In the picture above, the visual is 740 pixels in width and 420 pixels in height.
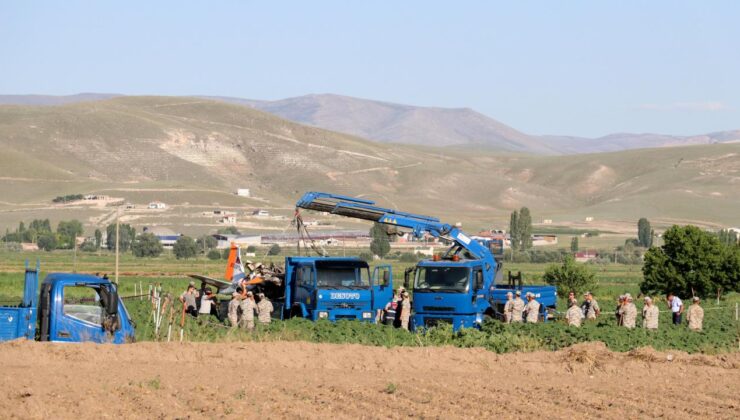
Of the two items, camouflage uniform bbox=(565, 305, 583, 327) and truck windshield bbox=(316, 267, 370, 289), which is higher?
truck windshield bbox=(316, 267, 370, 289)

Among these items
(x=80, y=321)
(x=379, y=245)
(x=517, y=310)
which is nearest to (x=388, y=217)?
(x=517, y=310)

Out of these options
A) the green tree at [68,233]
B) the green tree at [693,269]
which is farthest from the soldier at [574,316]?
the green tree at [68,233]

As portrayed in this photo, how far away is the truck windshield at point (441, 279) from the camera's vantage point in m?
29.8

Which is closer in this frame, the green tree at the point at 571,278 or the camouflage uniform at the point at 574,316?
the camouflage uniform at the point at 574,316

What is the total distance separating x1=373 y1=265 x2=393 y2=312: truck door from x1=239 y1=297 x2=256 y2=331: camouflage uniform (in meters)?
4.47

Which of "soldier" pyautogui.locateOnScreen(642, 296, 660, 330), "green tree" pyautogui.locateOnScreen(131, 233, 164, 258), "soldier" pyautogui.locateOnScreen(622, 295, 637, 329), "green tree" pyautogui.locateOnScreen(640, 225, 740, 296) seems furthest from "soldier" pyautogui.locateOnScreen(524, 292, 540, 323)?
"green tree" pyautogui.locateOnScreen(131, 233, 164, 258)

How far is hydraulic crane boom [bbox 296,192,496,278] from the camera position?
32812 millimetres

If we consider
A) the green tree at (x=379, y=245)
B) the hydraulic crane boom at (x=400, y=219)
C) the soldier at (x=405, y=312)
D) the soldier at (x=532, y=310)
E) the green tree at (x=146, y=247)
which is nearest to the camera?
the soldier at (x=405, y=312)

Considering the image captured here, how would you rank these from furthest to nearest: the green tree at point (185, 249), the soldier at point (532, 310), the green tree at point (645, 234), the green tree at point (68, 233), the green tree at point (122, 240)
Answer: the green tree at point (645, 234)
the green tree at point (68, 233)
the green tree at point (122, 240)
the green tree at point (185, 249)
the soldier at point (532, 310)

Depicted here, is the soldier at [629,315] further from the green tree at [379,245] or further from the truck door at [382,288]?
the green tree at [379,245]

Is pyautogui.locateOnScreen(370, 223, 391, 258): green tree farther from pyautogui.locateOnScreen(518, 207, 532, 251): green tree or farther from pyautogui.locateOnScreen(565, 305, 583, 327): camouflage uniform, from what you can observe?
pyautogui.locateOnScreen(565, 305, 583, 327): camouflage uniform

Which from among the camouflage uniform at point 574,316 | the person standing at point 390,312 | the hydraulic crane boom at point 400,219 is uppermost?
the hydraulic crane boom at point 400,219

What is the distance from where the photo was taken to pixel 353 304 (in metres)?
29.8

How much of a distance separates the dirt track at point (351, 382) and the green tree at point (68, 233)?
9942 centimetres
